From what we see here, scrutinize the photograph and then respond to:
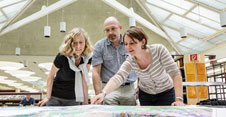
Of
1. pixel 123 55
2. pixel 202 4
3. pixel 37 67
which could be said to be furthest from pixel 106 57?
pixel 37 67

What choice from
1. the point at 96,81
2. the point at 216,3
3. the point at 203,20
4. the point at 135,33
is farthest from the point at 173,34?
Result: the point at 135,33

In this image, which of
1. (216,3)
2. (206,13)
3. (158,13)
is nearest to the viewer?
(216,3)

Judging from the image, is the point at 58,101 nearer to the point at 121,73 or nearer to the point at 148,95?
the point at 121,73

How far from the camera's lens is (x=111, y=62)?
1.72 metres

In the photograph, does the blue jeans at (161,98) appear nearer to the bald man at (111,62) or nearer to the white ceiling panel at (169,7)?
the bald man at (111,62)

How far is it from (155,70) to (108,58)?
484 mm

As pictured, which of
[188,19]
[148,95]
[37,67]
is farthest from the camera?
[37,67]

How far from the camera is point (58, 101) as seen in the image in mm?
1536

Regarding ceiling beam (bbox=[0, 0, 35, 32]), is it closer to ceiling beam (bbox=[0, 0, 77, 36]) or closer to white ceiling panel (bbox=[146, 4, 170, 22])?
ceiling beam (bbox=[0, 0, 77, 36])

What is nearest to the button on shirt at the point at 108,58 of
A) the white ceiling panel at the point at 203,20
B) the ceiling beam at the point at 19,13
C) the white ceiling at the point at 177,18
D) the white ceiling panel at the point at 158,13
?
the white ceiling at the point at 177,18

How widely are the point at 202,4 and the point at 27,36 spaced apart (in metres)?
6.51

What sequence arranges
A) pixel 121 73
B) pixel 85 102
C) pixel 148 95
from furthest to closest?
pixel 85 102, pixel 148 95, pixel 121 73

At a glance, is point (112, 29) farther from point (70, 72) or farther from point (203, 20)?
point (203, 20)

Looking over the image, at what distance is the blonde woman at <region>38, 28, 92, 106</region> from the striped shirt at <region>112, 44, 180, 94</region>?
13.8 inches
